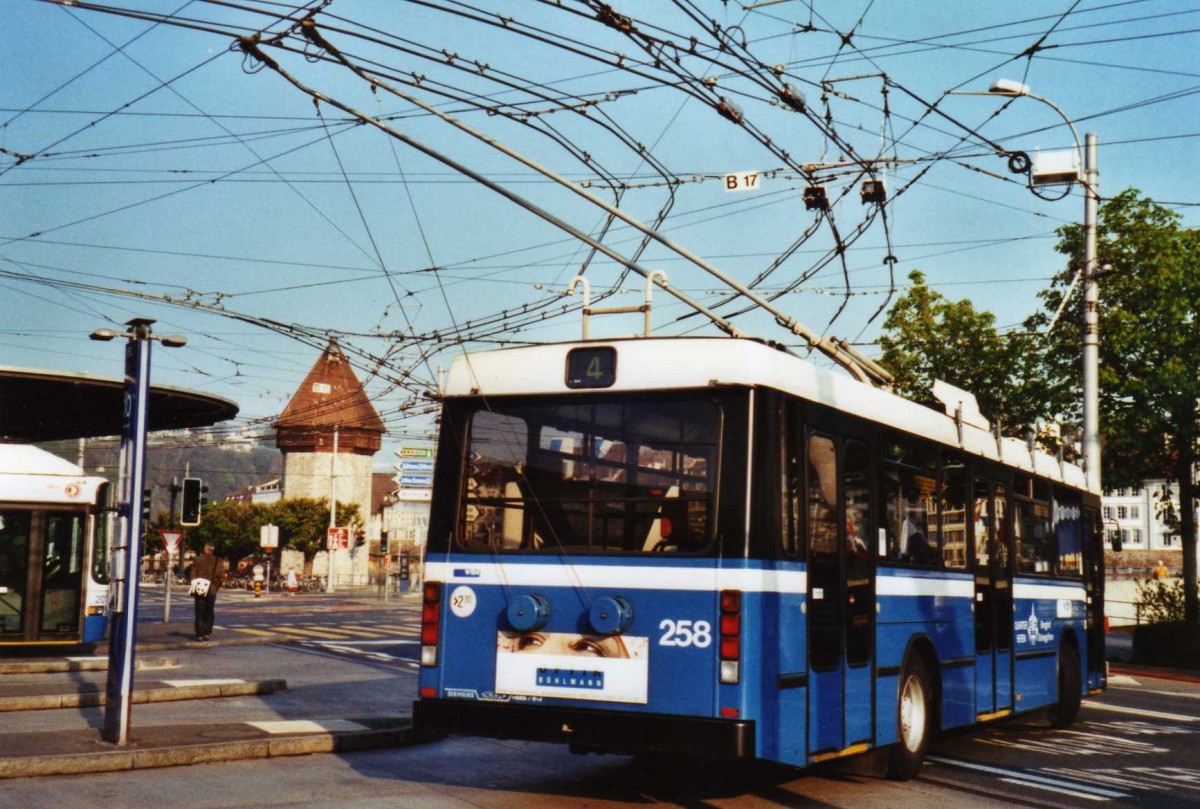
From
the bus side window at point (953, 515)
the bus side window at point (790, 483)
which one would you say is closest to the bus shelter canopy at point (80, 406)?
the bus side window at point (953, 515)

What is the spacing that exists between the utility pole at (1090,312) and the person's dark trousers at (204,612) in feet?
53.6

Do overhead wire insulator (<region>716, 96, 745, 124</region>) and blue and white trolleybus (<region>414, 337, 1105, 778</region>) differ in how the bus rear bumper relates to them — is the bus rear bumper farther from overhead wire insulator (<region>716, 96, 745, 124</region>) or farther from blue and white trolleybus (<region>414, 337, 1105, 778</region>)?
overhead wire insulator (<region>716, 96, 745, 124</region>)

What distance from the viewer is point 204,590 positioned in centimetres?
2612

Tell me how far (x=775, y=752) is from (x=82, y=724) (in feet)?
24.2

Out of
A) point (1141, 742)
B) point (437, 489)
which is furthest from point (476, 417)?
point (1141, 742)

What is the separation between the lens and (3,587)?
22531 mm

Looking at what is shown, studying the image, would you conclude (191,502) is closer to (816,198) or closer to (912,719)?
(816,198)

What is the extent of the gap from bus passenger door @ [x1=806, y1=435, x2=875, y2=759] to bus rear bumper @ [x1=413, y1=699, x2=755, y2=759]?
0.90m

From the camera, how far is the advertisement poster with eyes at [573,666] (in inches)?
354

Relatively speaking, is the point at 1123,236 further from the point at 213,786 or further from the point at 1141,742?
the point at 213,786

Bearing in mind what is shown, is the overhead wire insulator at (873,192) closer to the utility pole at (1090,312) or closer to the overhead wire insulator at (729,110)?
the overhead wire insulator at (729,110)

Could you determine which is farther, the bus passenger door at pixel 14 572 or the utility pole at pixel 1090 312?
the utility pole at pixel 1090 312

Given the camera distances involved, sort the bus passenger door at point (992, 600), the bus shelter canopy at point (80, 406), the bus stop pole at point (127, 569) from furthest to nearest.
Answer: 1. the bus shelter canopy at point (80, 406)
2. the bus passenger door at point (992, 600)
3. the bus stop pole at point (127, 569)

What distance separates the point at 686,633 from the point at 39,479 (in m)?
17.0
